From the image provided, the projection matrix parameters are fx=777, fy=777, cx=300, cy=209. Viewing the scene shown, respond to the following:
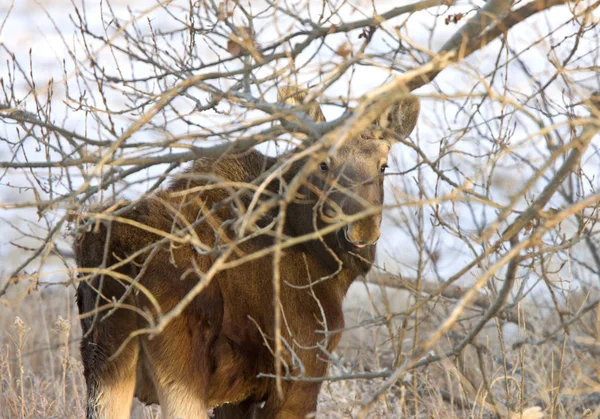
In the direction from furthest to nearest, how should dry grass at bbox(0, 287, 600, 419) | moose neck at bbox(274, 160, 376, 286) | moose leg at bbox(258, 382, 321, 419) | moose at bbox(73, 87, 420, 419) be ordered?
moose neck at bbox(274, 160, 376, 286), moose leg at bbox(258, 382, 321, 419), dry grass at bbox(0, 287, 600, 419), moose at bbox(73, 87, 420, 419)

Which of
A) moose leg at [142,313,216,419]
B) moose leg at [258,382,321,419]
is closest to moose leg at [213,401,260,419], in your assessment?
moose leg at [258,382,321,419]

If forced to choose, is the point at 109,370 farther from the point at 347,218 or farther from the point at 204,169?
the point at 347,218

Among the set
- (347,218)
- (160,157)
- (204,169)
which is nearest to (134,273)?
(204,169)

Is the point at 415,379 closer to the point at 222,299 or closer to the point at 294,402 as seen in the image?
the point at 294,402

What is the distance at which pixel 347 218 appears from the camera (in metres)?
2.91

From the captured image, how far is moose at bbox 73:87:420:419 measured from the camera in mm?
4730

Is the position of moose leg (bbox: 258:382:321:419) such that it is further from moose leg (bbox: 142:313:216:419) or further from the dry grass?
moose leg (bbox: 142:313:216:419)

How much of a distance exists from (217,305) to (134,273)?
58cm

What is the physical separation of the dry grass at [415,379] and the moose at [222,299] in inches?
18.5

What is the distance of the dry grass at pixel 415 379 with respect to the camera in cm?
502

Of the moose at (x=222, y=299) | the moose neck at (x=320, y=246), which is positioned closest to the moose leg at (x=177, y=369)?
the moose at (x=222, y=299)

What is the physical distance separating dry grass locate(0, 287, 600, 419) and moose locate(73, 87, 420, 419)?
1.54ft

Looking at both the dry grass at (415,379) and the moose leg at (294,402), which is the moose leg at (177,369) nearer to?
the moose leg at (294,402)

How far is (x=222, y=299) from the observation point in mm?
5062
